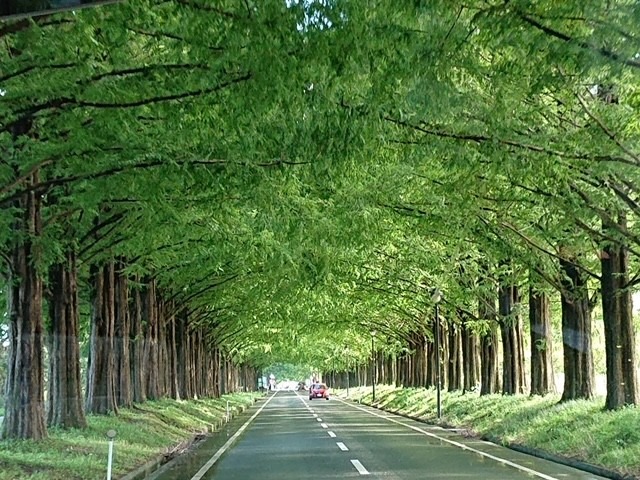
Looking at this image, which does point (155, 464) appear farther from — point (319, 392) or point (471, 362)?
point (319, 392)

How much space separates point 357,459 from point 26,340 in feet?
24.2

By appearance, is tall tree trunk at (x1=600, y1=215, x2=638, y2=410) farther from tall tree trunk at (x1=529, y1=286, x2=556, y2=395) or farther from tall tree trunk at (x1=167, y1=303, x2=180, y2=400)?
tall tree trunk at (x1=167, y1=303, x2=180, y2=400)

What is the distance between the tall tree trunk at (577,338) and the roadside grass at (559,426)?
78 centimetres

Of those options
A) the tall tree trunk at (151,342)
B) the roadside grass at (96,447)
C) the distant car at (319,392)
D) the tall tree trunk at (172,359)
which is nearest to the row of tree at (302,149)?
the roadside grass at (96,447)

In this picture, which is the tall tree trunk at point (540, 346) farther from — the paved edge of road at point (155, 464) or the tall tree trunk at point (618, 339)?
the paved edge of road at point (155, 464)

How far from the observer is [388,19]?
7.97m

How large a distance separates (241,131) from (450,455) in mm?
10951

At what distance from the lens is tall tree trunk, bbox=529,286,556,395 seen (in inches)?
1054

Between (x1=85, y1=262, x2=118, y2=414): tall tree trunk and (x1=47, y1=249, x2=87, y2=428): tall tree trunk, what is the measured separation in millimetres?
3313

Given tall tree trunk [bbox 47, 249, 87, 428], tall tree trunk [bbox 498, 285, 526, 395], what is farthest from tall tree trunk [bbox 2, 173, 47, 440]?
tall tree trunk [bbox 498, 285, 526, 395]

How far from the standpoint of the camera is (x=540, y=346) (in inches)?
1049

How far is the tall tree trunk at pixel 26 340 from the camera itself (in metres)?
15.1

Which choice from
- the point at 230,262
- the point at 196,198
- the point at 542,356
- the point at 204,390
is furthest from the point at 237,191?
the point at 204,390

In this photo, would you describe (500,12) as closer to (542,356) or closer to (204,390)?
(542,356)
